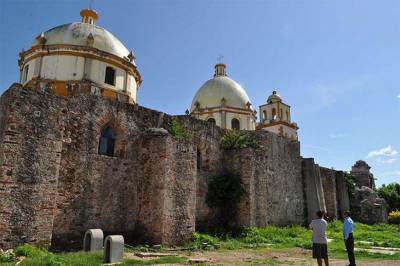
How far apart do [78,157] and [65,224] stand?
2103 millimetres

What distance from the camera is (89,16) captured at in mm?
25281

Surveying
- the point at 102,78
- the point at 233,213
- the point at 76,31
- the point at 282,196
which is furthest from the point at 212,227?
the point at 76,31

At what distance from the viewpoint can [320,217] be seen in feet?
27.7

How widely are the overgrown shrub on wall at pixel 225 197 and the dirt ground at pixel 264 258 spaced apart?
4.00 meters

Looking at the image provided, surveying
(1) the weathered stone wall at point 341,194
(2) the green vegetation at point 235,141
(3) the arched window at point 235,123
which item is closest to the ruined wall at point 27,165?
(2) the green vegetation at point 235,141

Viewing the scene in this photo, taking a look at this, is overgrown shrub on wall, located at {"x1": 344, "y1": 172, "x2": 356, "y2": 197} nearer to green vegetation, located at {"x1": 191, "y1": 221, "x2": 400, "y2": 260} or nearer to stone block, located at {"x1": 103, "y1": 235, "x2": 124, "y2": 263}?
green vegetation, located at {"x1": 191, "y1": 221, "x2": 400, "y2": 260}

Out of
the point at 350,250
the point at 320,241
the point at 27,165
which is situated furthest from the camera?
the point at 27,165

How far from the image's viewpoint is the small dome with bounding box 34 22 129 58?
2150 centimetres

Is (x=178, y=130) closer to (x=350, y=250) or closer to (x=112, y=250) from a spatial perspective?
(x=112, y=250)

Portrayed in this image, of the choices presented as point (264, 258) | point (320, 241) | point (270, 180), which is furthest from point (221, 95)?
point (320, 241)

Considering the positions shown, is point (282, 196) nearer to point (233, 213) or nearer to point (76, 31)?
point (233, 213)

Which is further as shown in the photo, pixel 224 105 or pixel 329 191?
pixel 224 105

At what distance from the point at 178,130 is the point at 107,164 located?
3554mm

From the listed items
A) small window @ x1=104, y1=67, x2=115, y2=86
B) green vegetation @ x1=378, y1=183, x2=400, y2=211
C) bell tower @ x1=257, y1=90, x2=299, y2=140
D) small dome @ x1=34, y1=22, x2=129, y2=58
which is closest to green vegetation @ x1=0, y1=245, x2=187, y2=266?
small window @ x1=104, y1=67, x2=115, y2=86
